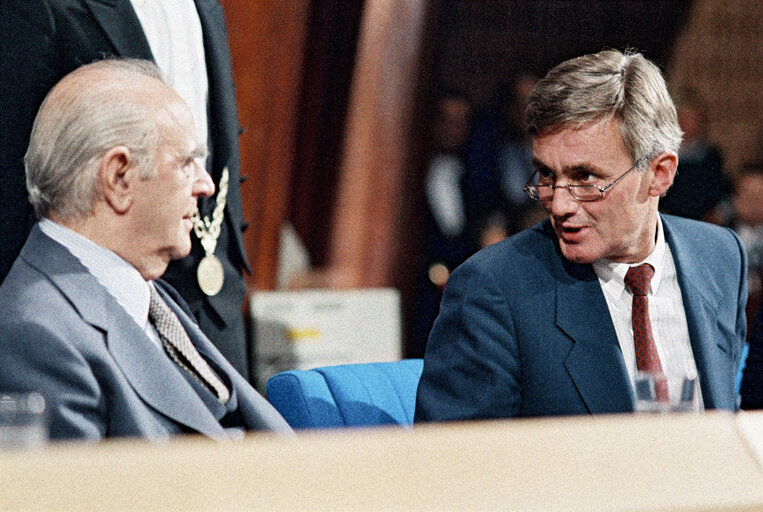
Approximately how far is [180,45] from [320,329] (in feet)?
5.54

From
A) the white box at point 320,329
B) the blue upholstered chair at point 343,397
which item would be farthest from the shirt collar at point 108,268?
the white box at point 320,329

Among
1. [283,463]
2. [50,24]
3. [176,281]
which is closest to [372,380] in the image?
[176,281]

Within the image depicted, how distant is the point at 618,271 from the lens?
6.59 ft

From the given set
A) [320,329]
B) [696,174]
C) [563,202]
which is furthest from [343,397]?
[696,174]

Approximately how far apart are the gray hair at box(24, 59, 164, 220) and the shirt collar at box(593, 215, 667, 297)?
1.00m

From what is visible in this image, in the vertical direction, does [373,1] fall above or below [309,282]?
above

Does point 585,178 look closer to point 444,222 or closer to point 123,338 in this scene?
point 123,338

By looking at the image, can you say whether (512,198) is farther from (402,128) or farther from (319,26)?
(319,26)

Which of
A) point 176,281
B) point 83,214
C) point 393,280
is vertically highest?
point 83,214

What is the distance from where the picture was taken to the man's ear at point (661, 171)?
2.00 metres

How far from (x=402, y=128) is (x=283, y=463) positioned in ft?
13.4

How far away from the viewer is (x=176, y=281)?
7.61 feet

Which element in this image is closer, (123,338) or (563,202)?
(123,338)

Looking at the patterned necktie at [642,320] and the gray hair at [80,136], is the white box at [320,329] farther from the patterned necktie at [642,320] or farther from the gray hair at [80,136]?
the gray hair at [80,136]
